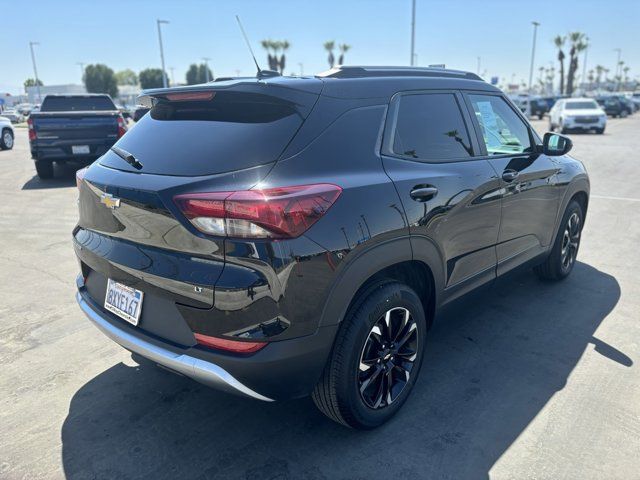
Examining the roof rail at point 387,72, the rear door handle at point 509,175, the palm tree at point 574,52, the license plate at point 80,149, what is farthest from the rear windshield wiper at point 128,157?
the palm tree at point 574,52

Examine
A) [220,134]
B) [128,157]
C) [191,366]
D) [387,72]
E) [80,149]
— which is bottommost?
[80,149]

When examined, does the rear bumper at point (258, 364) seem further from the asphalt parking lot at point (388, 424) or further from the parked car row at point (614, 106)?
the parked car row at point (614, 106)

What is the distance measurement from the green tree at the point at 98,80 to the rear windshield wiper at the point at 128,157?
345 ft

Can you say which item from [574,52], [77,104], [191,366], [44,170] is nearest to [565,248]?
[191,366]

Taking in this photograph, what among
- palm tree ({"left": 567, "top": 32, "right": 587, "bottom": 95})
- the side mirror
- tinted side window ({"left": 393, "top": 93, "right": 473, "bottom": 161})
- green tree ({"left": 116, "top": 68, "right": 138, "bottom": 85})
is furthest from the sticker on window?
green tree ({"left": 116, "top": 68, "right": 138, "bottom": 85})

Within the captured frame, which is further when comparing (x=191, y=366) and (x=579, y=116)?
(x=579, y=116)

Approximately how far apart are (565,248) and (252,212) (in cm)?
384

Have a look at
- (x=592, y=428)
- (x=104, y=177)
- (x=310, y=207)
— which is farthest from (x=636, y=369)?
(x=104, y=177)

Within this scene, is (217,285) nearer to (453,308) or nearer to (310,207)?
(310,207)

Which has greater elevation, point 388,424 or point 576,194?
point 576,194

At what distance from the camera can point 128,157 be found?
274cm

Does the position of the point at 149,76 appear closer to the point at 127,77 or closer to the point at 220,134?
the point at 127,77

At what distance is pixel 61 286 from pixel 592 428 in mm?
4430

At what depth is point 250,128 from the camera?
2.45 meters
